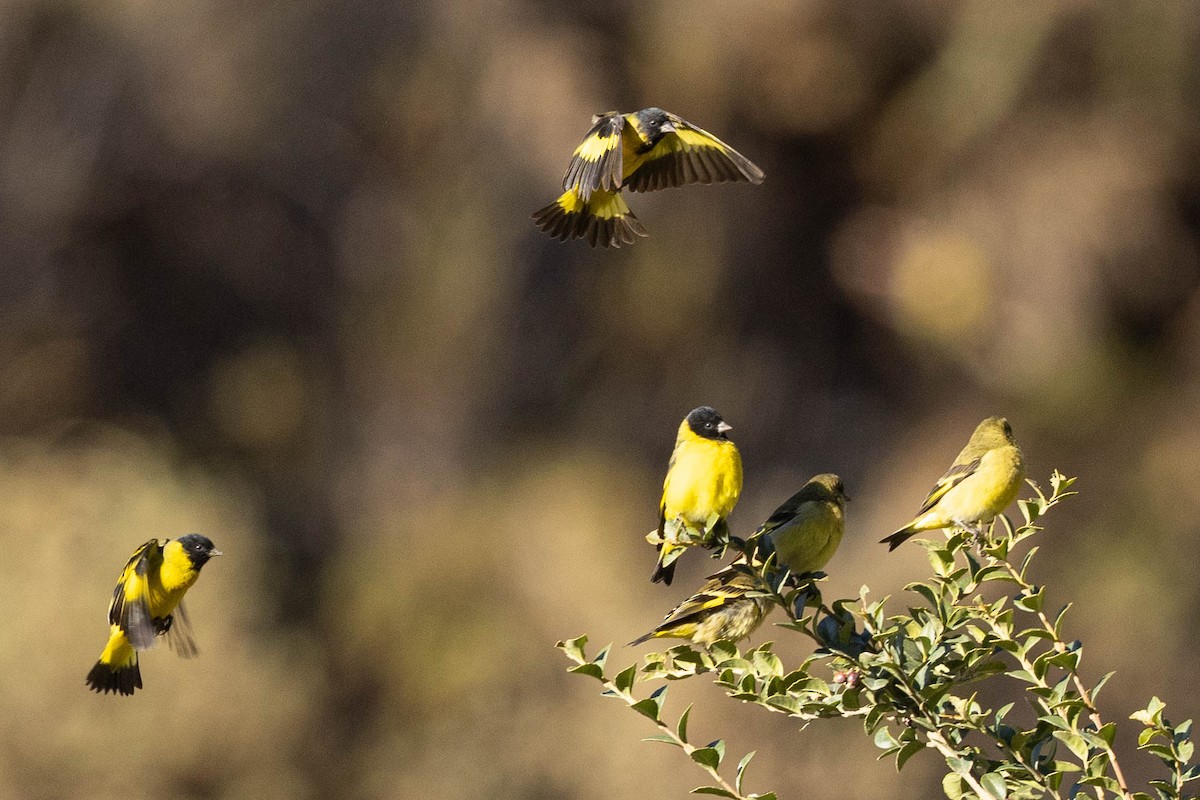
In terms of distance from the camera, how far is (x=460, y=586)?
11445mm

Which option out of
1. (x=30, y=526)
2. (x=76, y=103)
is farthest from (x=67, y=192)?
(x=30, y=526)

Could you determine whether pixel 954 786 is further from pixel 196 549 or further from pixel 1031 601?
pixel 196 549

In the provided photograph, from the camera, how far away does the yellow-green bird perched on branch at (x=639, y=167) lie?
3.63 m

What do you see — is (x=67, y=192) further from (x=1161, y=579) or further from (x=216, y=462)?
(x=1161, y=579)

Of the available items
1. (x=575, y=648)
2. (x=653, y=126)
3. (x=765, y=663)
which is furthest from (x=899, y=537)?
(x=575, y=648)

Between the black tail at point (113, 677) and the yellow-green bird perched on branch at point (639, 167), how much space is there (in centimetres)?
187

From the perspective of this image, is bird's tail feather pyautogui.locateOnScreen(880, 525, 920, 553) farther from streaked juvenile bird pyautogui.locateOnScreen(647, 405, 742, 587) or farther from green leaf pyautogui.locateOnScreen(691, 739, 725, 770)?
green leaf pyautogui.locateOnScreen(691, 739, 725, 770)

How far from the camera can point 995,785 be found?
221cm

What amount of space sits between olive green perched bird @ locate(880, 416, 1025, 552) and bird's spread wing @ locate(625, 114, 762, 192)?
0.98 m

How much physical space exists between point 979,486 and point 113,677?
8.57ft

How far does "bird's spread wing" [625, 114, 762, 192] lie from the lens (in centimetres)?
388

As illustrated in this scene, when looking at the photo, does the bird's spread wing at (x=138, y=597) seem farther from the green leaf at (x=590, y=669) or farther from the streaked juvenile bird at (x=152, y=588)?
the green leaf at (x=590, y=669)

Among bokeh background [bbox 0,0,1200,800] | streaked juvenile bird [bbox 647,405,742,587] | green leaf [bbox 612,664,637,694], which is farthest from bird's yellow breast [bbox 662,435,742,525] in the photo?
bokeh background [bbox 0,0,1200,800]

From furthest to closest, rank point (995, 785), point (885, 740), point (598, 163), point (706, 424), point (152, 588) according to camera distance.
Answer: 1. point (152, 588)
2. point (706, 424)
3. point (598, 163)
4. point (885, 740)
5. point (995, 785)
